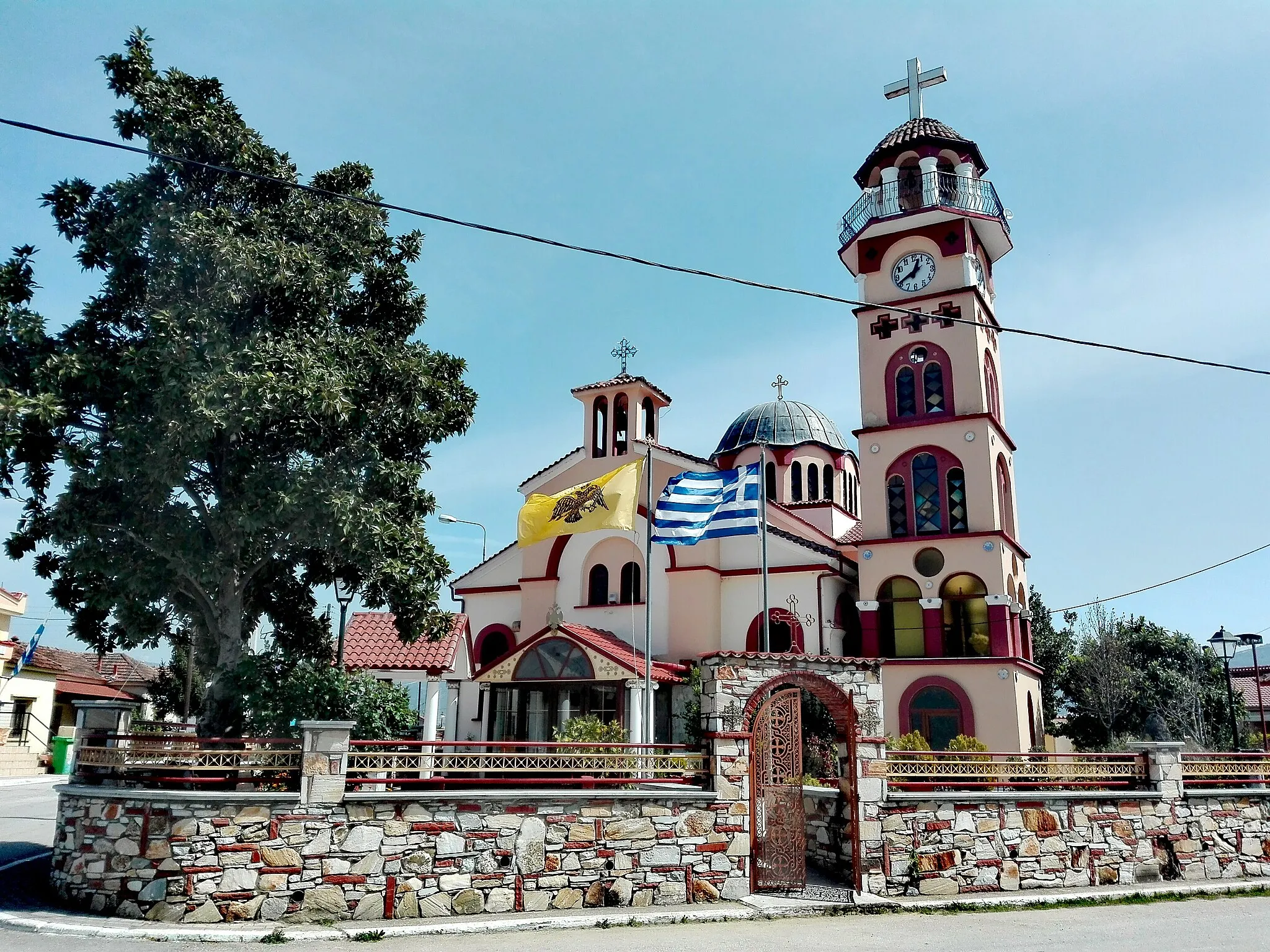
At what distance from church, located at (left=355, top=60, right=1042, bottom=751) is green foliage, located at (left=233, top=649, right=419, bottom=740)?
7.94 metres

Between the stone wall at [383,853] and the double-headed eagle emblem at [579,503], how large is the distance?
6.43 meters

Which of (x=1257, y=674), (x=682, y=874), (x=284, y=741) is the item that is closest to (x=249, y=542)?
(x=284, y=741)

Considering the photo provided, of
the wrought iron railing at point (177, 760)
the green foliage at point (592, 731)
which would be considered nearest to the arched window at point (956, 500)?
the green foliage at point (592, 731)

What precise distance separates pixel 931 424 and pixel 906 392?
1401mm

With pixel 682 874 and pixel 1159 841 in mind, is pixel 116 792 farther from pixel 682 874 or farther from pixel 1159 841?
pixel 1159 841

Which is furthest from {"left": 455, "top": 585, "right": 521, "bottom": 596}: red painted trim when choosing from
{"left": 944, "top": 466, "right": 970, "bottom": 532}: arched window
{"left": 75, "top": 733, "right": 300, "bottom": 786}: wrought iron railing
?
{"left": 75, "top": 733, "right": 300, "bottom": 786}: wrought iron railing

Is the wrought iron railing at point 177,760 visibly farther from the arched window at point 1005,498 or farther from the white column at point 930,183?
the white column at point 930,183

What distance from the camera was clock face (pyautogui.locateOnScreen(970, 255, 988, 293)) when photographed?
26.3 meters

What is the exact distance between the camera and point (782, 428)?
3447 centimetres

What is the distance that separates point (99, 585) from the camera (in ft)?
45.6

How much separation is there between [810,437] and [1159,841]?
69.3 ft

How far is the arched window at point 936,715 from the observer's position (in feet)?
78.5

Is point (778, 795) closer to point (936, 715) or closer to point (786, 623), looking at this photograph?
point (936, 715)

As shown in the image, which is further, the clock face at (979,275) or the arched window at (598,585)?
the arched window at (598,585)
